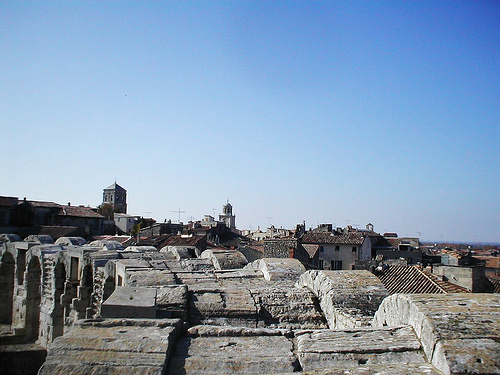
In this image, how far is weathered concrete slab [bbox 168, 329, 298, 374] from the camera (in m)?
2.51

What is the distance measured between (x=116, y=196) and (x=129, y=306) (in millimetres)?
98000

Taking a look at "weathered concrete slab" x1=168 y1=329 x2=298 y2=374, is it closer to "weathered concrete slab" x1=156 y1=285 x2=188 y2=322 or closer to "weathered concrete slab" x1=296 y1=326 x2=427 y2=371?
"weathered concrete slab" x1=296 y1=326 x2=427 y2=371

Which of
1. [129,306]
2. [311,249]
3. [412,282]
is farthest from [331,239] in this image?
[129,306]

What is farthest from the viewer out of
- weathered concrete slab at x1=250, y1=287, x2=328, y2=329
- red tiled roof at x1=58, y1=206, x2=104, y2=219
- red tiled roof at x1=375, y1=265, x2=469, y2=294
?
red tiled roof at x1=58, y1=206, x2=104, y2=219

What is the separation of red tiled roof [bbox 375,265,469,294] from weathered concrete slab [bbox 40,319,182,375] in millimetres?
12734

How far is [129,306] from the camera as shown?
11.2 feet

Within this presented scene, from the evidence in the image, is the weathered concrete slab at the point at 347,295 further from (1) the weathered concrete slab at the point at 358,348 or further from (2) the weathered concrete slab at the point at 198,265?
(2) the weathered concrete slab at the point at 198,265

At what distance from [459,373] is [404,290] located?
557 inches

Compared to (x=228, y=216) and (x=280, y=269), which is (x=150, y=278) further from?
(x=228, y=216)

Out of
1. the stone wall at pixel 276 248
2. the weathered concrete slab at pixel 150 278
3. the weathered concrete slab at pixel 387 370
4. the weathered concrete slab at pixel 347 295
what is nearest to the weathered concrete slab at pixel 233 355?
the weathered concrete slab at pixel 387 370

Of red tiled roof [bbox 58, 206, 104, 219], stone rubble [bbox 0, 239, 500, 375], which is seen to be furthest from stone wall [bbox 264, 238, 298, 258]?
stone rubble [bbox 0, 239, 500, 375]

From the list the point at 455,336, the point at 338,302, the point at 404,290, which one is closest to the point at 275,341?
the point at 455,336

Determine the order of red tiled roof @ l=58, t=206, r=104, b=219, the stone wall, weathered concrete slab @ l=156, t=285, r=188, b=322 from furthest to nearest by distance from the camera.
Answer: red tiled roof @ l=58, t=206, r=104, b=219 → the stone wall → weathered concrete slab @ l=156, t=285, r=188, b=322

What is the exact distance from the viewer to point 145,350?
2543 mm
